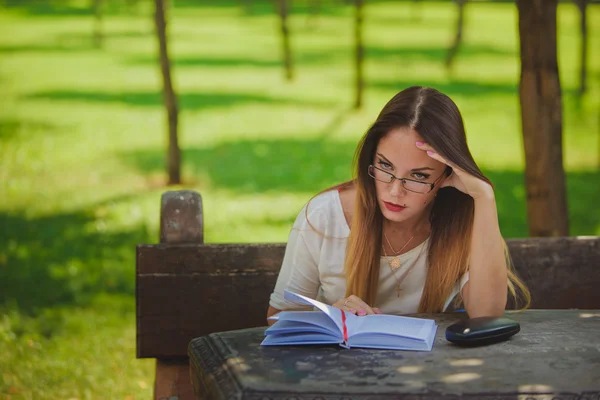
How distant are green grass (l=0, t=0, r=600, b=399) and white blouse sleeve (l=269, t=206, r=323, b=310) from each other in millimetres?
2347

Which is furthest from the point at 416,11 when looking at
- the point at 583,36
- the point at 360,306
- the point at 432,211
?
the point at 360,306

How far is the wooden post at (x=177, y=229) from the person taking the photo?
339cm

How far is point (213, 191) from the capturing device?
1167 cm

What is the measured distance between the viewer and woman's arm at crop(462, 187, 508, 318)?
3166 millimetres

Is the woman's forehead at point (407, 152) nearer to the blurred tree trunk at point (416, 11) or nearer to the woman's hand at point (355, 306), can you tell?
the woman's hand at point (355, 306)

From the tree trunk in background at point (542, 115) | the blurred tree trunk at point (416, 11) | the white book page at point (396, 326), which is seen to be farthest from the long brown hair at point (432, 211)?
the blurred tree trunk at point (416, 11)

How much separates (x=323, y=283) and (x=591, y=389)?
4.37ft

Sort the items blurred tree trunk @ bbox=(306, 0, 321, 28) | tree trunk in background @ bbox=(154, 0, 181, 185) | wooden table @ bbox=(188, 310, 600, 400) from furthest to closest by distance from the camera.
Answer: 1. blurred tree trunk @ bbox=(306, 0, 321, 28)
2. tree trunk in background @ bbox=(154, 0, 181, 185)
3. wooden table @ bbox=(188, 310, 600, 400)

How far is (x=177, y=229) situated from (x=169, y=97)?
827 centimetres

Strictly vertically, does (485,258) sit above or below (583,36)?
below

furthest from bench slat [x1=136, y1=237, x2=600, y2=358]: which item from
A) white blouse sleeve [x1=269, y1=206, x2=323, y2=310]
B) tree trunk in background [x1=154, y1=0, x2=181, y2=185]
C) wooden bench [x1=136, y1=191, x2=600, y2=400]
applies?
tree trunk in background [x1=154, y1=0, x2=181, y2=185]

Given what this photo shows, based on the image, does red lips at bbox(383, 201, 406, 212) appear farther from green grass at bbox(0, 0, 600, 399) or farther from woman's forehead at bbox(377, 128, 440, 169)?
green grass at bbox(0, 0, 600, 399)

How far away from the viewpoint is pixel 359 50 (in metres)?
17.0

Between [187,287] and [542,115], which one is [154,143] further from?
[187,287]
